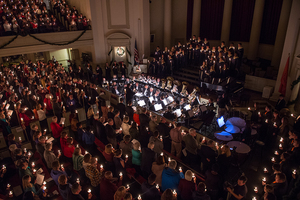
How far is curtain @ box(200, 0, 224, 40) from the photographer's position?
20391 millimetres

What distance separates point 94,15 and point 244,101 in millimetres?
13915

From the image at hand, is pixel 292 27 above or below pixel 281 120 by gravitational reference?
above

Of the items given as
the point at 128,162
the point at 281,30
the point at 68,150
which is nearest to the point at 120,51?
the point at 281,30

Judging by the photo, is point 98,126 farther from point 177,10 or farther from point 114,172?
point 177,10

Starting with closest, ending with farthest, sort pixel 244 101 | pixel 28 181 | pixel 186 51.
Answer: pixel 28 181, pixel 244 101, pixel 186 51

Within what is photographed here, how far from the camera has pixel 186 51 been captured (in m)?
16.8

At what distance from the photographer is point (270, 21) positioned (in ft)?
56.2

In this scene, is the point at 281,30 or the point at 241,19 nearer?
the point at 281,30

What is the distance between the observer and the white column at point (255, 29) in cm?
1656

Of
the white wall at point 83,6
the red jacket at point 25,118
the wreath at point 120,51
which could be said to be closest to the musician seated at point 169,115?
the red jacket at point 25,118

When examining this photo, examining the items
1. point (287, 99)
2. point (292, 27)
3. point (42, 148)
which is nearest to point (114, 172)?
point (42, 148)

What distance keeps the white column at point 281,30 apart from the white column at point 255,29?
1.49 metres

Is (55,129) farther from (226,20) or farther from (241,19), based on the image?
(241,19)

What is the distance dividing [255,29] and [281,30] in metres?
1.96
